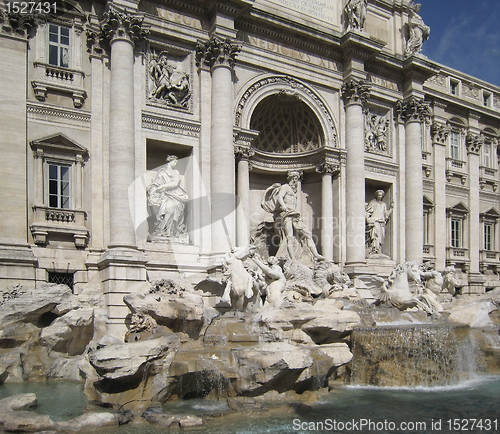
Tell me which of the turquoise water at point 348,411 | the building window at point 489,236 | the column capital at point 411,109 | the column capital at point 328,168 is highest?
the column capital at point 411,109

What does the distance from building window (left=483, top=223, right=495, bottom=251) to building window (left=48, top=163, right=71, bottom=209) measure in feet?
68.9

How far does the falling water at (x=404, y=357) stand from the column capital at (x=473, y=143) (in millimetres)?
15646

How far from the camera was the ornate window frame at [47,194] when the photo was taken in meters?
15.2

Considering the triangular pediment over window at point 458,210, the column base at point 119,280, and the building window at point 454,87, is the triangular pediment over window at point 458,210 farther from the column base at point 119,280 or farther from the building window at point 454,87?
the column base at point 119,280

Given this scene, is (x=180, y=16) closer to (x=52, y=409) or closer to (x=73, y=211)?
(x=73, y=211)

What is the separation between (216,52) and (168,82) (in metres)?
1.95

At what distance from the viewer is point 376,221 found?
72.0 ft

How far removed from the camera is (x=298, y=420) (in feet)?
31.7

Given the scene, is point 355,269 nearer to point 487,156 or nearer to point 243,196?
point 243,196

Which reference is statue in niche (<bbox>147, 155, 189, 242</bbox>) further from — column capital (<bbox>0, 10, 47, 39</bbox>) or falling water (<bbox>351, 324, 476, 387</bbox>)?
falling water (<bbox>351, 324, 476, 387</bbox>)

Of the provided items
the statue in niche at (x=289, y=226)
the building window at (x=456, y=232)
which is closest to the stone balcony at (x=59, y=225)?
the statue in niche at (x=289, y=226)

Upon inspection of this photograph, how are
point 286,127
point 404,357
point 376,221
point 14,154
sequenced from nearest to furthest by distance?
point 404,357 → point 14,154 → point 286,127 → point 376,221

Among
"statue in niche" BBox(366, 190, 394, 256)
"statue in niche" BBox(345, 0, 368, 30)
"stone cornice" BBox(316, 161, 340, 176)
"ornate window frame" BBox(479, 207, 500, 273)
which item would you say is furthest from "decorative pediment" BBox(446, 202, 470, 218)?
"statue in niche" BBox(345, 0, 368, 30)

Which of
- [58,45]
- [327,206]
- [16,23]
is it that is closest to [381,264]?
[327,206]
